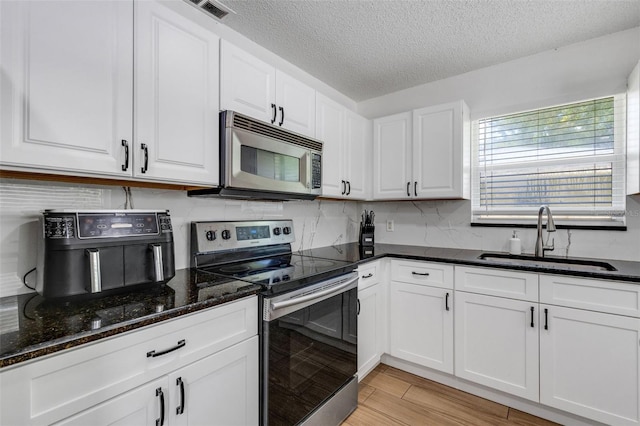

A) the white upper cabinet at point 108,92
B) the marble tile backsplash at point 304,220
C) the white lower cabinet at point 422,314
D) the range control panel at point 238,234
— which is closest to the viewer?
the white upper cabinet at point 108,92

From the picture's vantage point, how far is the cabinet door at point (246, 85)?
5.21 ft

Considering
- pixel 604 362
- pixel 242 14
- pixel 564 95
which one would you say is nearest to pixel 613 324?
pixel 604 362

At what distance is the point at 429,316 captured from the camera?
2.16 m

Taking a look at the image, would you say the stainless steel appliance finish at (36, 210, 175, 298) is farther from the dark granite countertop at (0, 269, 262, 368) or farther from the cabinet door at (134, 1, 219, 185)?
the cabinet door at (134, 1, 219, 185)

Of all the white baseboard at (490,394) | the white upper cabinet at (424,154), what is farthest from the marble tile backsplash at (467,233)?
the white baseboard at (490,394)

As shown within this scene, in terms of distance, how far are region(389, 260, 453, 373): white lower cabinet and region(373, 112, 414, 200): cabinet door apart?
2.25ft

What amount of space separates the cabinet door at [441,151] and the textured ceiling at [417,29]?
421mm

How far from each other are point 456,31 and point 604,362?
2142mm

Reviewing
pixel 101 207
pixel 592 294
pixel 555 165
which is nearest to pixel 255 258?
pixel 101 207

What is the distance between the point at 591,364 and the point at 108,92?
2.67m

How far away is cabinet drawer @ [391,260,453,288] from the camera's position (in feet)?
6.86

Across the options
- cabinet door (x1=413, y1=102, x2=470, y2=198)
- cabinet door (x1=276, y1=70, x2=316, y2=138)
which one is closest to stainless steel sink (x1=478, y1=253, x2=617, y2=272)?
cabinet door (x1=413, y1=102, x2=470, y2=198)

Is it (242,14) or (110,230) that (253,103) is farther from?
(110,230)

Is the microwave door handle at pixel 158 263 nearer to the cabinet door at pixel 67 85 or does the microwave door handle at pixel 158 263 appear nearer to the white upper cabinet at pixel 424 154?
the cabinet door at pixel 67 85
